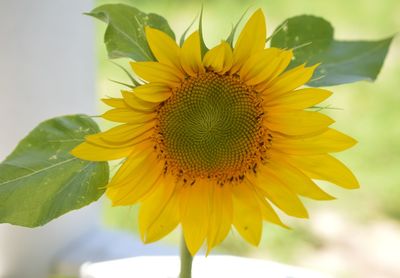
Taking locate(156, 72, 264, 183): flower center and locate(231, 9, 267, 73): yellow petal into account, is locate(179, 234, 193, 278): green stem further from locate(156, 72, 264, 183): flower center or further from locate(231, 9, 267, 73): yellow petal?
locate(231, 9, 267, 73): yellow petal

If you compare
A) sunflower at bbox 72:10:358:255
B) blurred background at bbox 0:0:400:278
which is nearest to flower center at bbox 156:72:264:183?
sunflower at bbox 72:10:358:255

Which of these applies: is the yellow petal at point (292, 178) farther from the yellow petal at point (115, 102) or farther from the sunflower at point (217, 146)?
the yellow petal at point (115, 102)

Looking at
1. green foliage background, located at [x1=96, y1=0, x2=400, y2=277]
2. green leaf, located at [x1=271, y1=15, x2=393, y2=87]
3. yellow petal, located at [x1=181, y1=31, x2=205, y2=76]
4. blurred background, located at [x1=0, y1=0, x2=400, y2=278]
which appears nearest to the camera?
yellow petal, located at [x1=181, y1=31, x2=205, y2=76]

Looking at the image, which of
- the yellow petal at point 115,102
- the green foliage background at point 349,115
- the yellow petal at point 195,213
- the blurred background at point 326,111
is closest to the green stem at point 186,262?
the yellow petal at point 195,213

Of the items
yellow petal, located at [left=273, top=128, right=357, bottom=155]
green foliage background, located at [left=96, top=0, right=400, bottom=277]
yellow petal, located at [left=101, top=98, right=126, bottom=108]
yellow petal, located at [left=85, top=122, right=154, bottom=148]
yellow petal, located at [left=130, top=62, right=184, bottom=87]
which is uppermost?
yellow petal, located at [left=130, top=62, right=184, bottom=87]

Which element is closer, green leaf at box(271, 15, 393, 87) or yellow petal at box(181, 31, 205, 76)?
yellow petal at box(181, 31, 205, 76)

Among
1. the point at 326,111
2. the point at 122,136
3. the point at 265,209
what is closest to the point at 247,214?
the point at 265,209
